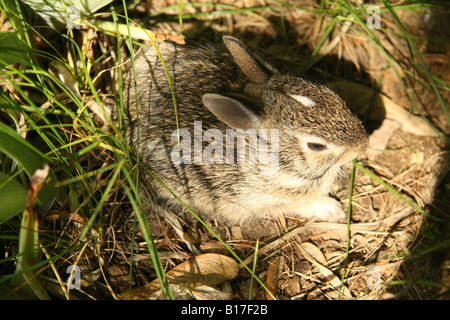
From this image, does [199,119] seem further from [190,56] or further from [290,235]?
[290,235]

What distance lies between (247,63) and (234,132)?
2.01 ft

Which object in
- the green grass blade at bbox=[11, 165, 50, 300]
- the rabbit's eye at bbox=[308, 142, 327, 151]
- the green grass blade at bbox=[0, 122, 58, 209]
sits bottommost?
the green grass blade at bbox=[11, 165, 50, 300]

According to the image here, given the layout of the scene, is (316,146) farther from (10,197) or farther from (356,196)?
(10,197)

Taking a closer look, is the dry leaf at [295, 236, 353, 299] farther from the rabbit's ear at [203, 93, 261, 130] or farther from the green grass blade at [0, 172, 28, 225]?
the green grass blade at [0, 172, 28, 225]

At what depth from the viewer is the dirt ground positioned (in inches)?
125

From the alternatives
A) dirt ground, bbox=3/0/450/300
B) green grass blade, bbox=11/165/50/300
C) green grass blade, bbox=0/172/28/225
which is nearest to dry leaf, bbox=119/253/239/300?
dirt ground, bbox=3/0/450/300

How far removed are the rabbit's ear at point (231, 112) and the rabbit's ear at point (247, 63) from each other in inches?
18.3

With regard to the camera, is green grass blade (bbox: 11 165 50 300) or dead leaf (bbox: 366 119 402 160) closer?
green grass blade (bbox: 11 165 50 300)

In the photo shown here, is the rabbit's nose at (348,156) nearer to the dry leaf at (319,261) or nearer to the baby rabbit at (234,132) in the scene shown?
the baby rabbit at (234,132)

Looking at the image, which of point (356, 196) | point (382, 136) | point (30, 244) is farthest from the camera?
point (382, 136)

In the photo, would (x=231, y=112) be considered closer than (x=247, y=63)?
Yes


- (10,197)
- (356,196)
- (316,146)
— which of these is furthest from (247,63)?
(10,197)

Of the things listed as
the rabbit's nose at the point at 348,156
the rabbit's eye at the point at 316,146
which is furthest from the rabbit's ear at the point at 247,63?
the rabbit's nose at the point at 348,156

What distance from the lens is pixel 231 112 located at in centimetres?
271
